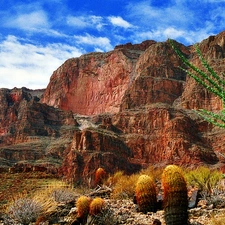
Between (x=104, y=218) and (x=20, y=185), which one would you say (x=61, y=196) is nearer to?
(x=20, y=185)

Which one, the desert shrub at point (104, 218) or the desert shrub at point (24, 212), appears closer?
the desert shrub at point (104, 218)

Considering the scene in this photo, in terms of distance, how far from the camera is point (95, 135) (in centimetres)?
8569

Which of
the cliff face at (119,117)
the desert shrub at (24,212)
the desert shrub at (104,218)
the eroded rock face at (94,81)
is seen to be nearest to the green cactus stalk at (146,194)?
the desert shrub at (104,218)

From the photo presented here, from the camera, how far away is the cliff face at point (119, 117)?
85.5 meters

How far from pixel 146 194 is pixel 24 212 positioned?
10.8 ft

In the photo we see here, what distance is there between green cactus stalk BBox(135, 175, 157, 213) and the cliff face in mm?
52077

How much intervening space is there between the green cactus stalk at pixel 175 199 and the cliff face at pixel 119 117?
53.7 m

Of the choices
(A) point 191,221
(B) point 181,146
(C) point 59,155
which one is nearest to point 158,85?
(B) point 181,146

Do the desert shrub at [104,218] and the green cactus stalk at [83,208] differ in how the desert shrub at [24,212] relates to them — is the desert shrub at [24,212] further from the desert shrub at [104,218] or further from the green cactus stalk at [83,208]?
the desert shrub at [104,218]

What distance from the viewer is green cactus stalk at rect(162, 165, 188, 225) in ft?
32.2

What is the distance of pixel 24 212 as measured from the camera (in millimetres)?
12023

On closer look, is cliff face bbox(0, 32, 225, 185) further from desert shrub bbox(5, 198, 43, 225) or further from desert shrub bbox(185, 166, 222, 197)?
desert shrub bbox(5, 198, 43, 225)

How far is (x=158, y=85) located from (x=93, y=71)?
48.1 metres

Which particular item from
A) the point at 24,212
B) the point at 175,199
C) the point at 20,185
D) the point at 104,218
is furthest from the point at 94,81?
the point at 175,199
